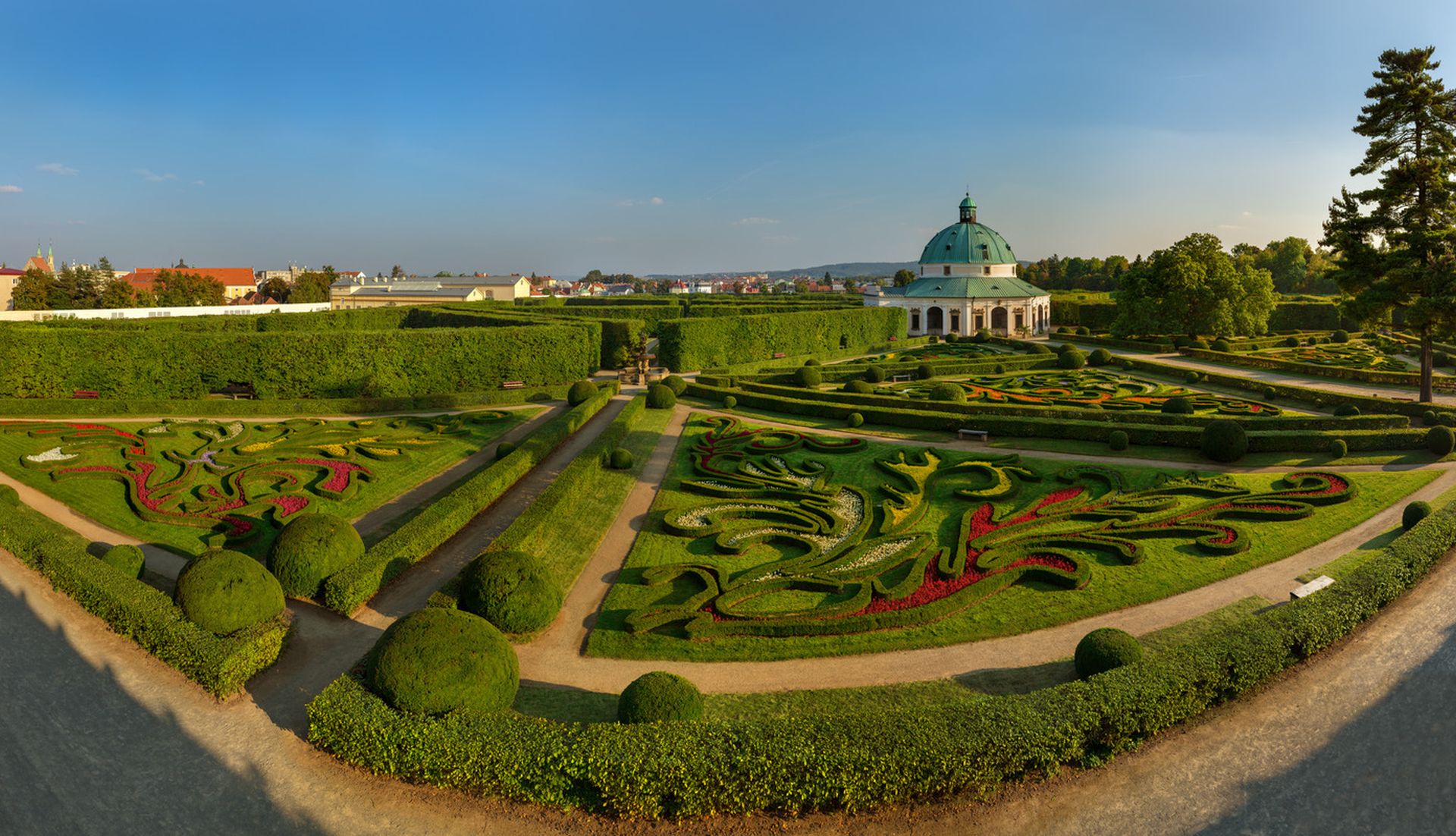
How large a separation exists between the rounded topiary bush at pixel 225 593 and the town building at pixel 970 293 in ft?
226

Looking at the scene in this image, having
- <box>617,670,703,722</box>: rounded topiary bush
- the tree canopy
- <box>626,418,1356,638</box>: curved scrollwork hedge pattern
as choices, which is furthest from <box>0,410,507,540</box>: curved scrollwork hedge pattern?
the tree canopy

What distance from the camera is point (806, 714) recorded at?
12.3 metres

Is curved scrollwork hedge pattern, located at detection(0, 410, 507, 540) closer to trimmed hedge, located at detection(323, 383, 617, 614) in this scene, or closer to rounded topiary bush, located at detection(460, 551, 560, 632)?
trimmed hedge, located at detection(323, 383, 617, 614)

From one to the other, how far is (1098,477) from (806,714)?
16.3m

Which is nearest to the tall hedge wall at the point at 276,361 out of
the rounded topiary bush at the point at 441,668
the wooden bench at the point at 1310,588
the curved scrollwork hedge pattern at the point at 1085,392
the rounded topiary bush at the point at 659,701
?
the curved scrollwork hedge pattern at the point at 1085,392

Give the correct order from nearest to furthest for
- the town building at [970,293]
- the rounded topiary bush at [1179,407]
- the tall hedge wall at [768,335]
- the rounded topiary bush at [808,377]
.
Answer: the rounded topiary bush at [1179,407] → the rounded topiary bush at [808,377] → the tall hedge wall at [768,335] → the town building at [970,293]

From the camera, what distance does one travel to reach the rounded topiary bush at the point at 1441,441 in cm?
2622

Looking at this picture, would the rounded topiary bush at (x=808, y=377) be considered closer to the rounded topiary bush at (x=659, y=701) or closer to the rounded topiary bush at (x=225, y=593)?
the rounded topiary bush at (x=225, y=593)

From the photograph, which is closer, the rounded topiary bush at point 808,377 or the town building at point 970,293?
the rounded topiary bush at point 808,377

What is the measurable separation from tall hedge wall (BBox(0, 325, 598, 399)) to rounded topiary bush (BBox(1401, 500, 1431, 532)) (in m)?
37.9

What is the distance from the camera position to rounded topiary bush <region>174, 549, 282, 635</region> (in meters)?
14.6

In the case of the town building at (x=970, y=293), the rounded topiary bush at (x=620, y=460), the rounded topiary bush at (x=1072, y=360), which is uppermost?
the town building at (x=970, y=293)

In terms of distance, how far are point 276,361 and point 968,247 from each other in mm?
75850

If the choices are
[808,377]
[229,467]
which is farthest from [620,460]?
[808,377]
